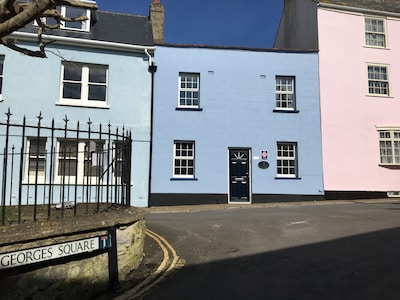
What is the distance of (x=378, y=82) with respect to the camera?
685 inches

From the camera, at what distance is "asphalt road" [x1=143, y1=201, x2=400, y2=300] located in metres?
4.89

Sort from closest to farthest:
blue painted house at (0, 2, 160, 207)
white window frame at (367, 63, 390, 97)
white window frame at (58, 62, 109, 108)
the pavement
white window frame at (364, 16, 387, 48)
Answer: the pavement < blue painted house at (0, 2, 160, 207) < white window frame at (58, 62, 109, 108) < white window frame at (367, 63, 390, 97) < white window frame at (364, 16, 387, 48)

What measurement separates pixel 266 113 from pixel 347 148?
164 inches

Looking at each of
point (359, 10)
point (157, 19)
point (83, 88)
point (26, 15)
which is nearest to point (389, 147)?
point (359, 10)

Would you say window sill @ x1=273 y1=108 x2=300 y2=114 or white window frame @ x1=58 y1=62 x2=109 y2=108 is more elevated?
white window frame @ x1=58 y1=62 x2=109 y2=108

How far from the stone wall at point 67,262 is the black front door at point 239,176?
10.1m

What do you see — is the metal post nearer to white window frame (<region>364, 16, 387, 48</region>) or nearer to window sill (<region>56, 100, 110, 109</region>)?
window sill (<region>56, 100, 110, 109</region>)

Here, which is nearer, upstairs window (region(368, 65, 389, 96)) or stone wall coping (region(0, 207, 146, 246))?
stone wall coping (region(0, 207, 146, 246))

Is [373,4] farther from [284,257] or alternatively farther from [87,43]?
[284,257]

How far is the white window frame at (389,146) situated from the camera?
55.1 ft

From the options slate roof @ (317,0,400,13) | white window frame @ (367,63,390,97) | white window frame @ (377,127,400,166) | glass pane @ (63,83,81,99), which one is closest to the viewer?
glass pane @ (63,83,81,99)

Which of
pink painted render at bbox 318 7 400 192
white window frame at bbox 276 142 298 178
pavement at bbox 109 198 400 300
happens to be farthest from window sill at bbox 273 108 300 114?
pavement at bbox 109 198 400 300

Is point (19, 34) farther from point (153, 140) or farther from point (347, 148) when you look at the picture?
point (347, 148)

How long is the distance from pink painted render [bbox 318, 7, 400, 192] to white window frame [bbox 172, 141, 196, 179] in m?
6.10
